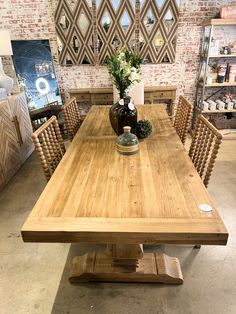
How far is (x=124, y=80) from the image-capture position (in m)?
1.70

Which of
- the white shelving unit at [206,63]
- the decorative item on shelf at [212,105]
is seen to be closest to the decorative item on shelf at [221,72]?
the white shelving unit at [206,63]

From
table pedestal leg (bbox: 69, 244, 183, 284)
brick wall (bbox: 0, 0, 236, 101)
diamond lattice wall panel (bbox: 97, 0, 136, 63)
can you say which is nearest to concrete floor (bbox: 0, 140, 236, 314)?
table pedestal leg (bbox: 69, 244, 183, 284)

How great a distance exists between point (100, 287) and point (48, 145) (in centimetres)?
110

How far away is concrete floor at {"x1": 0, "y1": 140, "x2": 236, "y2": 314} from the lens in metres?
1.47

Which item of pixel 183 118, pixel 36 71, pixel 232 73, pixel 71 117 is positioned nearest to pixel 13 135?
pixel 71 117

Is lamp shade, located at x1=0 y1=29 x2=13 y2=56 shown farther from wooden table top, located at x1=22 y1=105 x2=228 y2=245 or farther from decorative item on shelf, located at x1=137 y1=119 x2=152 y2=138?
decorative item on shelf, located at x1=137 y1=119 x2=152 y2=138

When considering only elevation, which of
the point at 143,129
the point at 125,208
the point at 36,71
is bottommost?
the point at 125,208

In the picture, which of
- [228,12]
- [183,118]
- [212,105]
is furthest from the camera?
[212,105]

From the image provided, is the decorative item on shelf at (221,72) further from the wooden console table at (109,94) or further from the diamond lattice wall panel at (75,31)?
the diamond lattice wall panel at (75,31)

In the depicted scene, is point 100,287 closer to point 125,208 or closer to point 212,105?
point 125,208

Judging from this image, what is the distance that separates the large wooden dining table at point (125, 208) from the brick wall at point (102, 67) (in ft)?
7.54

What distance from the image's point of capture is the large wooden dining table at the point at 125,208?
98cm

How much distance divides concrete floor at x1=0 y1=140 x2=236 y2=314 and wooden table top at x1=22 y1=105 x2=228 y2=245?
77 cm

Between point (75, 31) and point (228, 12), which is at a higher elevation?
point (228, 12)
